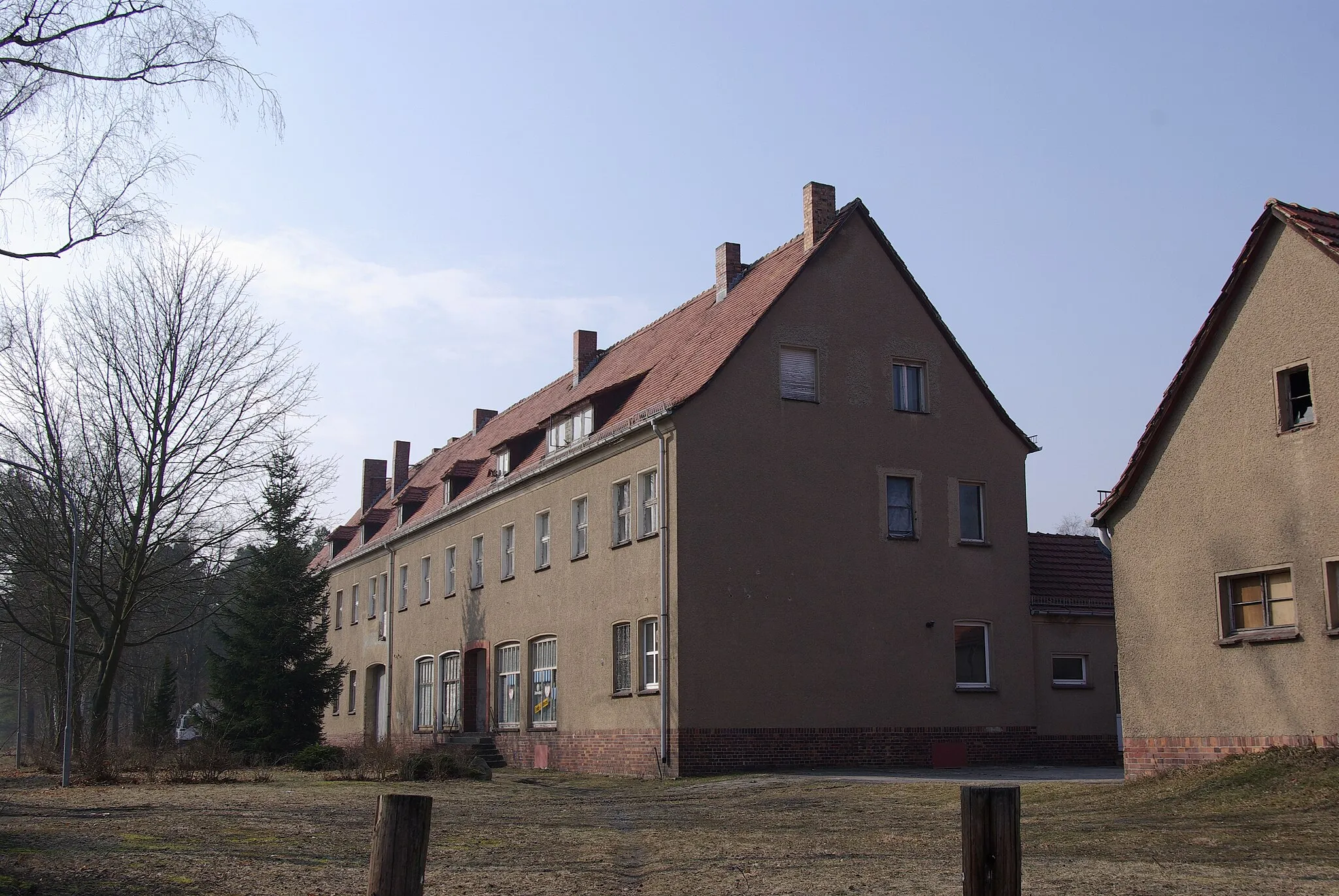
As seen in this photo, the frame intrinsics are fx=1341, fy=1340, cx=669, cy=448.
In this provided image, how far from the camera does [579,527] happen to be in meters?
30.3

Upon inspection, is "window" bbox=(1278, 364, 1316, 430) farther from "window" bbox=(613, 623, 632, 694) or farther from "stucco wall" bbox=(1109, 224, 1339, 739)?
"window" bbox=(613, 623, 632, 694)

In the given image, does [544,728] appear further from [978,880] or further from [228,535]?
[978,880]

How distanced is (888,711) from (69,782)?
15.4 m

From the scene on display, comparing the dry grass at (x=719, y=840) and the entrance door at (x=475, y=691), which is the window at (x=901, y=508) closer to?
the dry grass at (x=719, y=840)

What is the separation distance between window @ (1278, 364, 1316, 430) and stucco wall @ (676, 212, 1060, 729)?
35.1ft

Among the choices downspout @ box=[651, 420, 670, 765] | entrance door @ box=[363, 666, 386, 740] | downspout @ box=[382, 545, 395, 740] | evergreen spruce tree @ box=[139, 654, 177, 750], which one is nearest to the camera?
downspout @ box=[651, 420, 670, 765]

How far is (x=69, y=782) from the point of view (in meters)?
24.3

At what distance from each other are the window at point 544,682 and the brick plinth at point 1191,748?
14477 mm

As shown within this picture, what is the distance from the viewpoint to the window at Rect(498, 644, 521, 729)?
3256 centimetres

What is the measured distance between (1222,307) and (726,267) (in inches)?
573

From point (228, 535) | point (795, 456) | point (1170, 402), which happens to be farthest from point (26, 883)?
point (228, 535)

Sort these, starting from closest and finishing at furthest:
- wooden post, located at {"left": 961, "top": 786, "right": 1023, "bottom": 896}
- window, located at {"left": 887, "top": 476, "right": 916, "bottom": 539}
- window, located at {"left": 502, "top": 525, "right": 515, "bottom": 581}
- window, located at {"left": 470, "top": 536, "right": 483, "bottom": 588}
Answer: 1. wooden post, located at {"left": 961, "top": 786, "right": 1023, "bottom": 896}
2. window, located at {"left": 887, "top": 476, "right": 916, "bottom": 539}
3. window, located at {"left": 502, "top": 525, "right": 515, "bottom": 581}
4. window, located at {"left": 470, "top": 536, "right": 483, "bottom": 588}

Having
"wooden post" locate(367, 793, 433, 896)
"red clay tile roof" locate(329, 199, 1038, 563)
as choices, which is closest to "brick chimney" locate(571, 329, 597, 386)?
"red clay tile roof" locate(329, 199, 1038, 563)

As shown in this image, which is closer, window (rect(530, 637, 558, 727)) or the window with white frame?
the window with white frame
